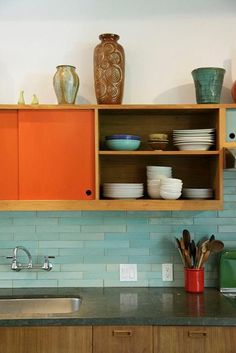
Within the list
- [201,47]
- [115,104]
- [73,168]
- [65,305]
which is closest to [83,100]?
[115,104]

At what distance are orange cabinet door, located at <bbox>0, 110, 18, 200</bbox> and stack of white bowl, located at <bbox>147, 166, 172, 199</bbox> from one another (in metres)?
0.76

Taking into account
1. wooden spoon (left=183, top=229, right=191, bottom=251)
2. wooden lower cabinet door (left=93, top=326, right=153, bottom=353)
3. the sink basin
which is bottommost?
wooden lower cabinet door (left=93, top=326, right=153, bottom=353)

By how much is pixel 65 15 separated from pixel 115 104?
718 mm

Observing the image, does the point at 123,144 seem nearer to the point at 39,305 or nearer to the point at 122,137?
the point at 122,137

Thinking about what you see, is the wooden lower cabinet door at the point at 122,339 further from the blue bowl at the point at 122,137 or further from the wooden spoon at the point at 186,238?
the blue bowl at the point at 122,137

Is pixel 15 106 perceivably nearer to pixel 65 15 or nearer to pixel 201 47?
pixel 65 15

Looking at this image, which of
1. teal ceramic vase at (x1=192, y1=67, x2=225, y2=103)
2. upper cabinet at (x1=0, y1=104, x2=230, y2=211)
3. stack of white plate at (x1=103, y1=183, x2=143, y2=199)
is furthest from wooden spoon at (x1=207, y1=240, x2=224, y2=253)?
teal ceramic vase at (x1=192, y1=67, x2=225, y2=103)

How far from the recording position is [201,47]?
2.76 m

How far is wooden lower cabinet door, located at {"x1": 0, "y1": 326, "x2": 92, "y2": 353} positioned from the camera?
214cm

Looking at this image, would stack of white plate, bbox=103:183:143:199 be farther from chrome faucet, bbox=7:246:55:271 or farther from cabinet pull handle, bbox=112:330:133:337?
cabinet pull handle, bbox=112:330:133:337

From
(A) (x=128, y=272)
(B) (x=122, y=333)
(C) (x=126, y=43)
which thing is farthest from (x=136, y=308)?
(C) (x=126, y=43)

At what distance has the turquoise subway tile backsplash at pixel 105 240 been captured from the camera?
2.73 m

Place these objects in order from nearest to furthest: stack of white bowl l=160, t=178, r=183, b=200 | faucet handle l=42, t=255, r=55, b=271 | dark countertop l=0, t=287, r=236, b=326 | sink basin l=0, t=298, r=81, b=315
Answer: dark countertop l=0, t=287, r=236, b=326 < stack of white bowl l=160, t=178, r=183, b=200 < sink basin l=0, t=298, r=81, b=315 < faucet handle l=42, t=255, r=55, b=271

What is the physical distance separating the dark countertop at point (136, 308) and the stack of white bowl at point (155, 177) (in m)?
0.58
